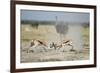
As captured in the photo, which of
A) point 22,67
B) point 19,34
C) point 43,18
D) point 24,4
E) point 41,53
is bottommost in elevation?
point 22,67

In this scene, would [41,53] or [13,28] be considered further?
[41,53]

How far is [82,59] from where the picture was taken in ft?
7.43

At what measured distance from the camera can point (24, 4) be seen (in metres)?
2.03

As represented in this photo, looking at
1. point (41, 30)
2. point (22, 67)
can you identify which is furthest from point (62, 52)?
point (22, 67)

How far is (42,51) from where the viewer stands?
2.12 metres

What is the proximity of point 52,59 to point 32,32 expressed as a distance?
14.7 inches

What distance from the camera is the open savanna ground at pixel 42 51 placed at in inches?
80.7

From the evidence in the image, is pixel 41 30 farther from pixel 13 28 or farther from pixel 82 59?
pixel 82 59

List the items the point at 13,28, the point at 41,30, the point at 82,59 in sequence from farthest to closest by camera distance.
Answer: the point at 82,59, the point at 41,30, the point at 13,28

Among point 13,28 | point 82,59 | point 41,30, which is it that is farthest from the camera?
point 82,59

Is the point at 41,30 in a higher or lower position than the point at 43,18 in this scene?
lower

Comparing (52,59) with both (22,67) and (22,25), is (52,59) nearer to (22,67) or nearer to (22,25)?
(22,67)

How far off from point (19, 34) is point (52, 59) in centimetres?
46

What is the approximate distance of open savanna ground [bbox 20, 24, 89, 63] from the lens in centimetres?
205
